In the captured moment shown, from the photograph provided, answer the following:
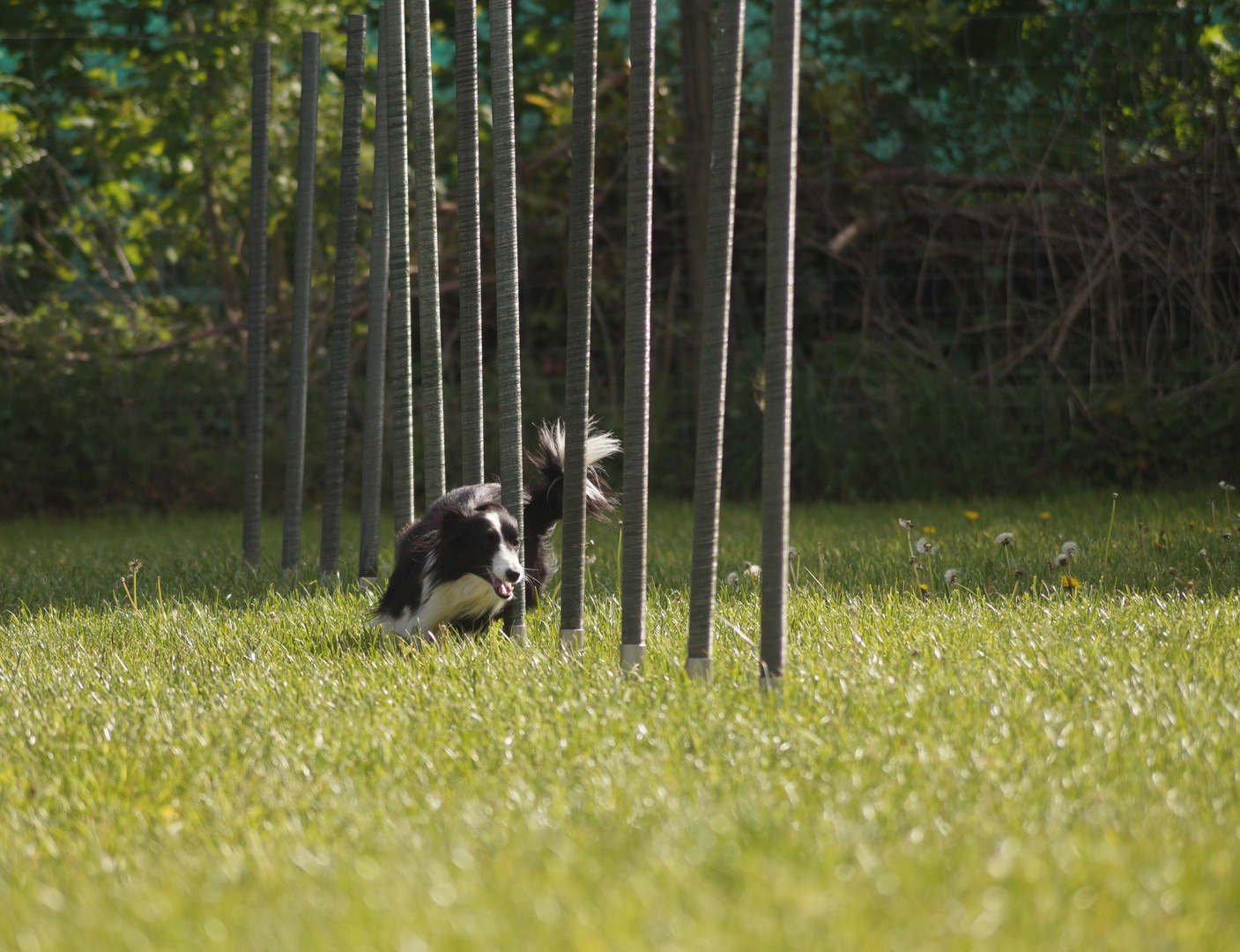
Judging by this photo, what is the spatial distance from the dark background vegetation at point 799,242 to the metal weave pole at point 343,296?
2.76 metres

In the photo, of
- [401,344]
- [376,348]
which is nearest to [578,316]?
[401,344]

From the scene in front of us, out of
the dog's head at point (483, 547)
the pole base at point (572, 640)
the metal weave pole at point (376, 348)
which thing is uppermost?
the metal weave pole at point (376, 348)

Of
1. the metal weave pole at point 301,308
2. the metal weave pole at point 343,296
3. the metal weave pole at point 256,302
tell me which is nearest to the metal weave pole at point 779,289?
the metal weave pole at point 343,296

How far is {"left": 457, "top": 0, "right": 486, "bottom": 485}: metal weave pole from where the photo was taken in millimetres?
3150

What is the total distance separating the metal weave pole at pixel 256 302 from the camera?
4676mm

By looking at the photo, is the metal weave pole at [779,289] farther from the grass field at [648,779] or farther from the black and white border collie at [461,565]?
the black and white border collie at [461,565]

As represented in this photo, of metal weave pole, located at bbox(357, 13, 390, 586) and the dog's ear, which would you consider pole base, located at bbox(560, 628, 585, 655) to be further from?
metal weave pole, located at bbox(357, 13, 390, 586)

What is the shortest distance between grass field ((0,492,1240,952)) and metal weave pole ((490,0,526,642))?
47 cm

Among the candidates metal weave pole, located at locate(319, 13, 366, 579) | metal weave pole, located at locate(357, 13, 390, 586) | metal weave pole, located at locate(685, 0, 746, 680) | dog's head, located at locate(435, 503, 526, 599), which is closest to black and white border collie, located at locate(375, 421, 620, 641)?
dog's head, located at locate(435, 503, 526, 599)

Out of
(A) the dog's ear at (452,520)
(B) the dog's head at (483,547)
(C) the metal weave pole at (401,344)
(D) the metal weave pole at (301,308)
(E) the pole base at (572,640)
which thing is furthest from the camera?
(D) the metal weave pole at (301,308)

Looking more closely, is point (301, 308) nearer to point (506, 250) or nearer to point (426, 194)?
point (426, 194)

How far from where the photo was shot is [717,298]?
2.40m

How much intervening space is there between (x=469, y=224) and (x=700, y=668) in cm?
137

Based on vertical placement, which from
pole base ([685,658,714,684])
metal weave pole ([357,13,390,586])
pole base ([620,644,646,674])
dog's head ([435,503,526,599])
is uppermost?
metal weave pole ([357,13,390,586])
